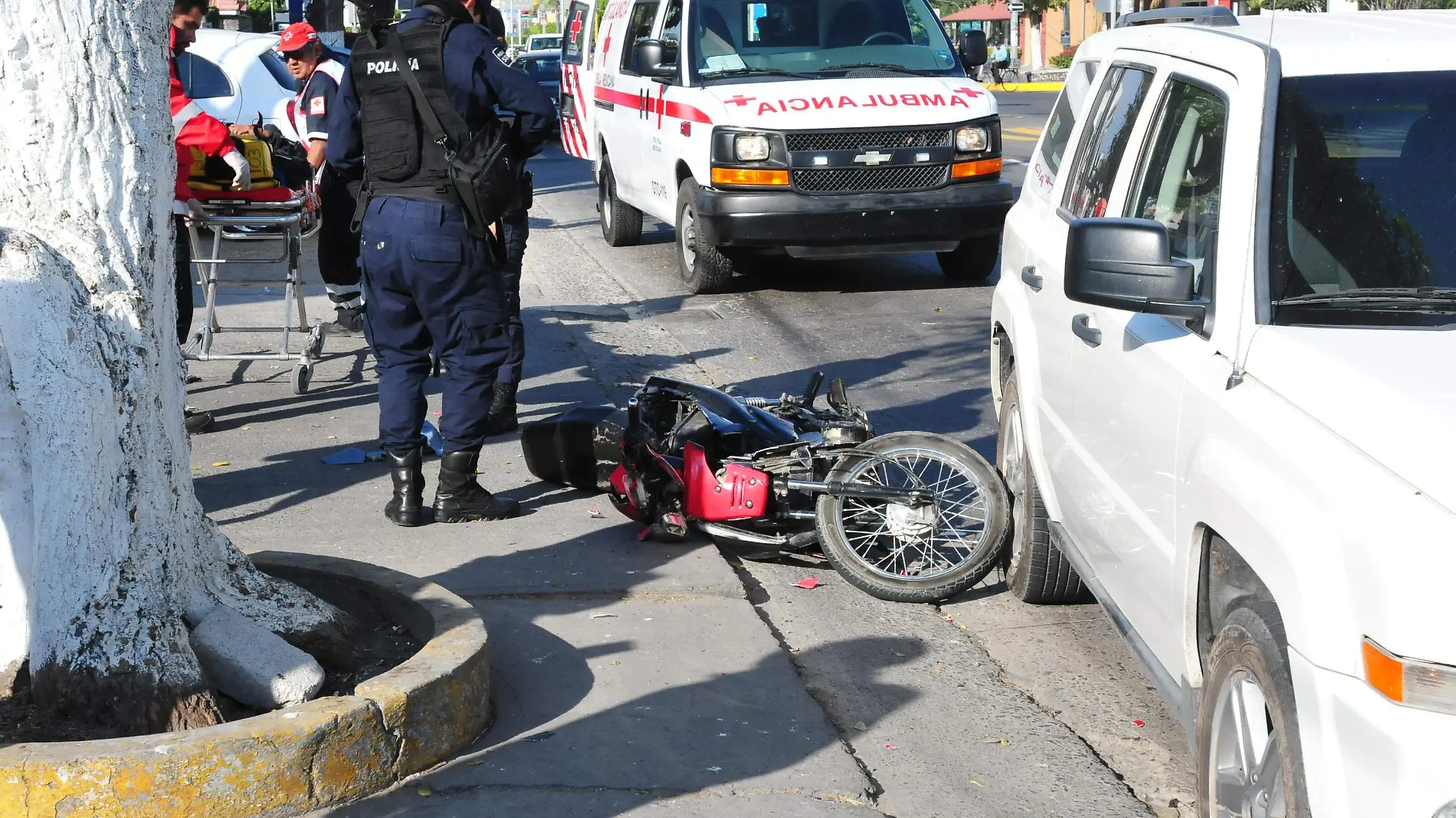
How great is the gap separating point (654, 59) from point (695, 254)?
4.77ft

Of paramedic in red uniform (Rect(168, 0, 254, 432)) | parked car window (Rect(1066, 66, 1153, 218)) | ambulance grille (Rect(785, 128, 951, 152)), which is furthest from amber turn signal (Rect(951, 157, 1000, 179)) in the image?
parked car window (Rect(1066, 66, 1153, 218))

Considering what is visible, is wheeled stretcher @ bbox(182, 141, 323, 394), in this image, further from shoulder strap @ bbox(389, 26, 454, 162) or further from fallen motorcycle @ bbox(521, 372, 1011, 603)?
fallen motorcycle @ bbox(521, 372, 1011, 603)

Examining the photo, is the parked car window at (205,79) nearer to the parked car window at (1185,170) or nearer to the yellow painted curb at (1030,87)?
the parked car window at (1185,170)

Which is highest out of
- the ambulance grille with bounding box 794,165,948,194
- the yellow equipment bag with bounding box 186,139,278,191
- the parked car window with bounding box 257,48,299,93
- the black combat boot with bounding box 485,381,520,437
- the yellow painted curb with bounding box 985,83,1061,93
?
the yellow painted curb with bounding box 985,83,1061,93

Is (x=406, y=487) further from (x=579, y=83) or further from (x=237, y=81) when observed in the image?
(x=237, y=81)

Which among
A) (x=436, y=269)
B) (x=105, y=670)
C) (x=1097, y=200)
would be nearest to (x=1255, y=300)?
(x=1097, y=200)

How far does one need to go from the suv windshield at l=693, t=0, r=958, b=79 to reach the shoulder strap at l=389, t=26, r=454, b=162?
232 inches

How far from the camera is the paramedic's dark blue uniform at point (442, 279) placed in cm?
555

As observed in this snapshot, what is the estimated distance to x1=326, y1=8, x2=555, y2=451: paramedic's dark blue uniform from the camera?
18.2ft

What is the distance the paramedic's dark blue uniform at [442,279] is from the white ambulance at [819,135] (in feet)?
16.5

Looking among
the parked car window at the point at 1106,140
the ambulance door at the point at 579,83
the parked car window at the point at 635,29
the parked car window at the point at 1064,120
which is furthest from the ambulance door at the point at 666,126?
the parked car window at the point at 1106,140

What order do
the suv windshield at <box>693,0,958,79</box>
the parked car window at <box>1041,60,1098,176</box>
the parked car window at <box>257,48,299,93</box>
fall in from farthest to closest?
the parked car window at <box>257,48,299,93</box>
the suv windshield at <box>693,0,958,79</box>
the parked car window at <box>1041,60,1098,176</box>

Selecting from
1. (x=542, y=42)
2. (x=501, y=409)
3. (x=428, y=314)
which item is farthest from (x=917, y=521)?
(x=542, y=42)

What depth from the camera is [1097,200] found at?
14.5 feet
